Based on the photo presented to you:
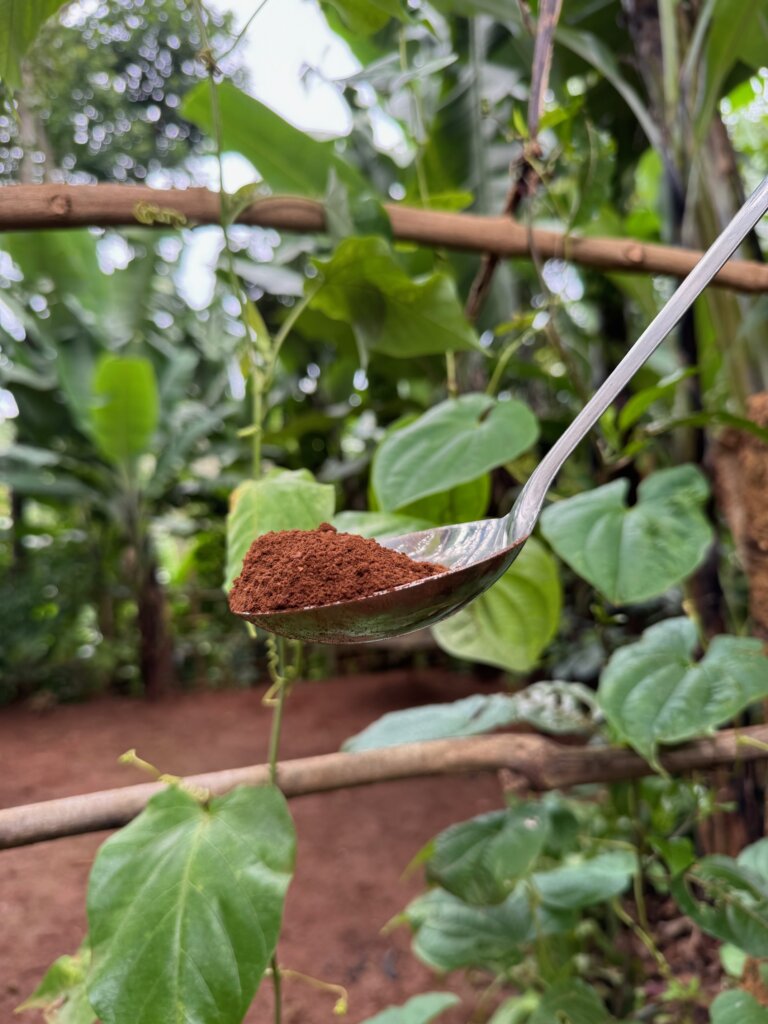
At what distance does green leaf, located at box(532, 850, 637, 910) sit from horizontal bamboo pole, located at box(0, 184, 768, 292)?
65 centimetres

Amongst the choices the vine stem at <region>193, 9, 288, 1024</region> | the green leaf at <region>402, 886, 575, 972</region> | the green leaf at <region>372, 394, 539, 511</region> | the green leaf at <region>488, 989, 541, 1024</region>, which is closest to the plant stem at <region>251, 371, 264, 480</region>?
the vine stem at <region>193, 9, 288, 1024</region>

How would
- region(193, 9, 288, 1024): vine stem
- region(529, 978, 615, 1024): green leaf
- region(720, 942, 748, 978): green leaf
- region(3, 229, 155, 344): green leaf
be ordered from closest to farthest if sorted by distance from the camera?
region(193, 9, 288, 1024): vine stem < region(529, 978, 615, 1024): green leaf < region(720, 942, 748, 978): green leaf < region(3, 229, 155, 344): green leaf

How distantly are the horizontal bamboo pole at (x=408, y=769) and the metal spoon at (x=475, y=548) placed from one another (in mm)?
208

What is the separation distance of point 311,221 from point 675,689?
52 cm

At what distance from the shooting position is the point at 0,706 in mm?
1266

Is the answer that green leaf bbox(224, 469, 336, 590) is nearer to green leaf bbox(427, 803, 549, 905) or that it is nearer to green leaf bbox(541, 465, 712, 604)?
green leaf bbox(541, 465, 712, 604)

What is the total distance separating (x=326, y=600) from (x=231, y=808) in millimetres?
250

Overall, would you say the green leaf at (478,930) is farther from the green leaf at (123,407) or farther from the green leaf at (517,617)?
the green leaf at (123,407)

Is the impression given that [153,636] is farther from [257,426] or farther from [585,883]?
[257,426]

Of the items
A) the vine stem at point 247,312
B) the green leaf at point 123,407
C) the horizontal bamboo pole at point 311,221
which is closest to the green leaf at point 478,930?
the vine stem at point 247,312

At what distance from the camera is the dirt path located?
0.59 m

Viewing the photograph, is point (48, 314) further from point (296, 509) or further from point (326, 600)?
point (326, 600)

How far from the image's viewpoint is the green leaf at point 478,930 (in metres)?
0.84

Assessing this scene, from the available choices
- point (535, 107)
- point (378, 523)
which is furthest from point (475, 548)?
point (535, 107)
